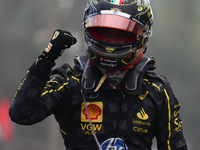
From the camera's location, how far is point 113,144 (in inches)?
81.9

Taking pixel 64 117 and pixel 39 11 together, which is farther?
pixel 39 11

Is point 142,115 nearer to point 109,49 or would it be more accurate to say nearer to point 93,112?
point 93,112

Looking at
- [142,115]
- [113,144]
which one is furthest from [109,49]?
[113,144]

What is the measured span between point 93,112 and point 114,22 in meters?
0.56

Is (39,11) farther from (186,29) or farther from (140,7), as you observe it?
(140,7)

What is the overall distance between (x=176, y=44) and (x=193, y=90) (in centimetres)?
77

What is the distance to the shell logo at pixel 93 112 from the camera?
82.5 inches

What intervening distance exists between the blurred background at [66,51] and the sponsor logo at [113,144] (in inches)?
123

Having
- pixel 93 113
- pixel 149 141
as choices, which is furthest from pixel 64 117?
pixel 149 141

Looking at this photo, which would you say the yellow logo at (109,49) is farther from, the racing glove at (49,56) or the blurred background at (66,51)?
the blurred background at (66,51)

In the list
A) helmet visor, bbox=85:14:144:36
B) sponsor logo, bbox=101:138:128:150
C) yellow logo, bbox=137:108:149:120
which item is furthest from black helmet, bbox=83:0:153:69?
sponsor logo, bbox=101:138:128:150

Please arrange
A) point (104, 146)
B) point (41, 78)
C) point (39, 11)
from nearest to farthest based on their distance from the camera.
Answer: point (41, 78) < point (104, 146) < point (39, 11)

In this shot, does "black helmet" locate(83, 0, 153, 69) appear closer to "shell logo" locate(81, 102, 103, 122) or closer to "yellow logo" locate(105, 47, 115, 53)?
"yellow logo" locate(105, 47, 115, 53)

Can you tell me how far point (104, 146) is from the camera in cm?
207
